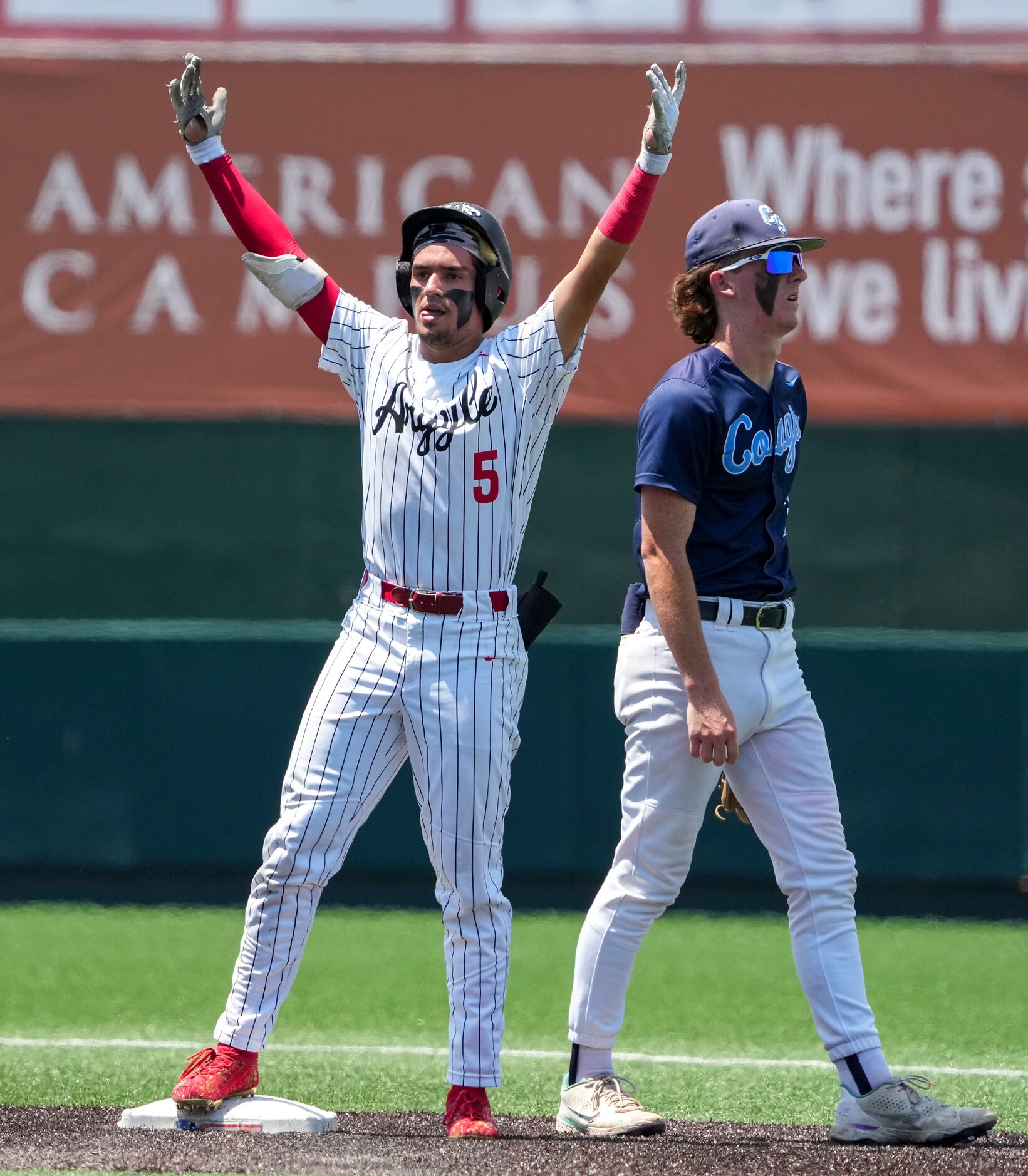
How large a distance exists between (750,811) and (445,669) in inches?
27.1

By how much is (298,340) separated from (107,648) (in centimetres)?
156

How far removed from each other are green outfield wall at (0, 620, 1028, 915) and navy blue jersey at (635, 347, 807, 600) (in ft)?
12.8

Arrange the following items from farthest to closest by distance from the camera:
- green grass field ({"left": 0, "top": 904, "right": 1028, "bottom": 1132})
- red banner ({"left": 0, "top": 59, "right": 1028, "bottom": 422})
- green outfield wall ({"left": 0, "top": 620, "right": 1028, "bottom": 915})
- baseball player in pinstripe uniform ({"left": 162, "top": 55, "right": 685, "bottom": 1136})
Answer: red banner ({"left": 0, "top": 59, "right": 1028, "bottom": 422}) → green outfield wall ({"left": 0, "top": 620, "right": 1028, "bottom": 915}) → green grass field ({"left": 0, "top": 904, "right": 1028, "bottom": 1132}) → baseball player in pinstripe uniform ({"left": 162, "top": 55, "right": 685, "bottom": 1136})

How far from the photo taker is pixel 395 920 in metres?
7.33

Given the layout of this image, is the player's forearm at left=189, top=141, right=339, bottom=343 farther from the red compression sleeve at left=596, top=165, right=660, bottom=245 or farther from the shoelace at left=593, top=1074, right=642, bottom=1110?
the shoelace at left=593, top=1074, right=642, bottom=1110

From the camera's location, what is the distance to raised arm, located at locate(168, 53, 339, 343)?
3943 millimetres

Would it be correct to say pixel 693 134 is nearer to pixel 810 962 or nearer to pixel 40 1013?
pixel 40 1013

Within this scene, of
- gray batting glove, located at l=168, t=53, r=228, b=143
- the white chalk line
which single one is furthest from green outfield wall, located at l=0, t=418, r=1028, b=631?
gray batting glove, located at l=168, t=53, r=228, b=143

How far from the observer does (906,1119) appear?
3639 millimetres

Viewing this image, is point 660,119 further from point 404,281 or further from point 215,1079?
point 215,1079

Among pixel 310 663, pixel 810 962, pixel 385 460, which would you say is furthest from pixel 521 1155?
pixel 310 663

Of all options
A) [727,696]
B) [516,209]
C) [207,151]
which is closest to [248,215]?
[207,151]

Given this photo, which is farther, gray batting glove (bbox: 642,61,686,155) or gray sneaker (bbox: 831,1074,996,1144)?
gray batting glove (bbox: 642,61,686,155)

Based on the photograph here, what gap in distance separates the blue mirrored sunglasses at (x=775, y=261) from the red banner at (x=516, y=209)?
4.31 meters
